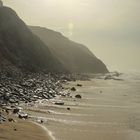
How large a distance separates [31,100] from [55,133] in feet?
Result: 33.6

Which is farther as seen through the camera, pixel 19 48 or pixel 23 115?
pixel 19 48

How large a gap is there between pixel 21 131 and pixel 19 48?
56.7 m

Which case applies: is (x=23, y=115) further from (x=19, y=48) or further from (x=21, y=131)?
(x=19, y=48)

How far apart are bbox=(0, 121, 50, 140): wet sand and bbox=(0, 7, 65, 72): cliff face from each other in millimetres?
38755

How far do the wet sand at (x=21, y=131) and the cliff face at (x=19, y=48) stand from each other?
127 ft

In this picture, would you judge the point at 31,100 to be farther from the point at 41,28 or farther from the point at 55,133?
the point at 41,28

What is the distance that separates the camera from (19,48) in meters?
71.8

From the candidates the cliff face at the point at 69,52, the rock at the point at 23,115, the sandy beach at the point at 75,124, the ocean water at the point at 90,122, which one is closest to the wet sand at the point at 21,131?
the sandy beach at the point at 75,124

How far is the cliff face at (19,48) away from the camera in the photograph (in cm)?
6344

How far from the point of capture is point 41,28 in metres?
170

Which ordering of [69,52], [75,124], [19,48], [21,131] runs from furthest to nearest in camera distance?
[69,52] < [19,48] < [75,124] < [21,131]

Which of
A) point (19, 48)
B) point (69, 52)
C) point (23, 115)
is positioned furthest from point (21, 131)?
point (69, 52)

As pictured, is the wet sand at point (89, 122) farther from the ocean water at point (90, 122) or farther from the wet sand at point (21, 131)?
the wet sand at point (21, 131)

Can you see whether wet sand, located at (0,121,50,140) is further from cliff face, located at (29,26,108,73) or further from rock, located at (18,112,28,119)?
cliff face, located at (29,26,108,73)
